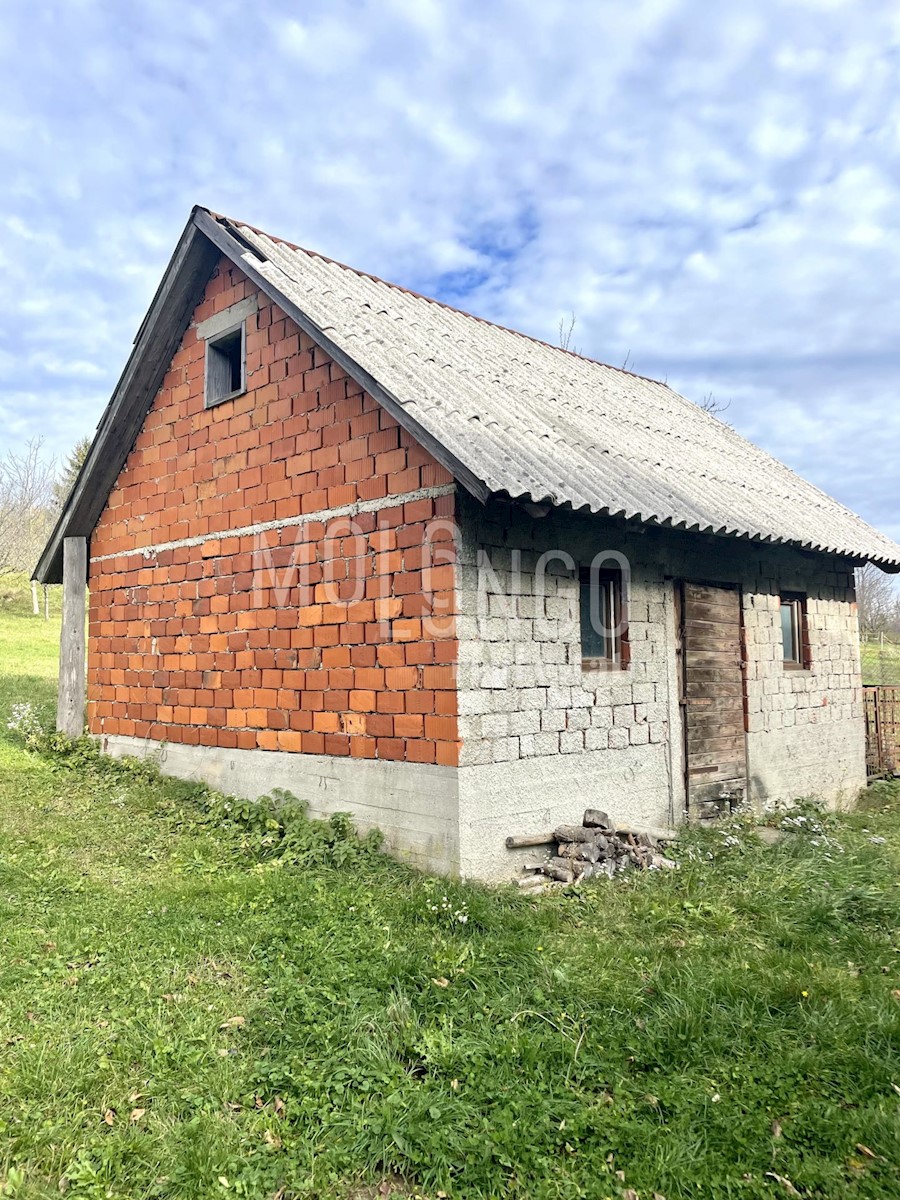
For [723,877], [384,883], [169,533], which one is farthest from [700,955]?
[169,533]

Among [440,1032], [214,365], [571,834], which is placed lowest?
[440,1032]

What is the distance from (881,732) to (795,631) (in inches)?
114

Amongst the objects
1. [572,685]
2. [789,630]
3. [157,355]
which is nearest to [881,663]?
[789,630]

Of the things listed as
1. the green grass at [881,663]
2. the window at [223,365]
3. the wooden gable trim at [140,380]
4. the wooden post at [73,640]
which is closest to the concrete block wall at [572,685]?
the window at [223,365]

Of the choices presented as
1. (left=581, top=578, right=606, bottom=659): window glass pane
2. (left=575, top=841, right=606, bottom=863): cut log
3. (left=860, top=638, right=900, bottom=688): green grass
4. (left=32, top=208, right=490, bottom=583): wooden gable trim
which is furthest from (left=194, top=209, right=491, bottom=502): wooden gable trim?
(left=860, top=638, right=900, bottom=688): green grass

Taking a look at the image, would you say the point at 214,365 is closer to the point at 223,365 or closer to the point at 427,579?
the point at 223,365

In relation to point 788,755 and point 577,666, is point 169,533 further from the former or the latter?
point 788,755

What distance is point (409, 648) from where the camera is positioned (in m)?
6.14

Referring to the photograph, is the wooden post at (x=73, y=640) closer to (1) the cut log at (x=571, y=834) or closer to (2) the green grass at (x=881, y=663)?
(1) the cut log at (x=571, y=834)

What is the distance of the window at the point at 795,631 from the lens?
9.72m

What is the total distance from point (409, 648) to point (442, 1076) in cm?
311

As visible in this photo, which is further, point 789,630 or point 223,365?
point 789,630

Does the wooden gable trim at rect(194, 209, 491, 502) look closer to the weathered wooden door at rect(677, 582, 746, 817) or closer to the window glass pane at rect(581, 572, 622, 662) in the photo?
the window glass pane at rect(581, 572, 622, 662)

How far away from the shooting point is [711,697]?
319 inches
